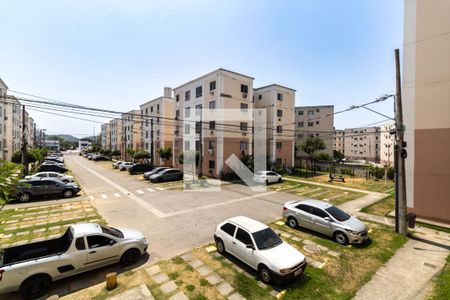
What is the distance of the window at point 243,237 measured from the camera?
7898 millimetres

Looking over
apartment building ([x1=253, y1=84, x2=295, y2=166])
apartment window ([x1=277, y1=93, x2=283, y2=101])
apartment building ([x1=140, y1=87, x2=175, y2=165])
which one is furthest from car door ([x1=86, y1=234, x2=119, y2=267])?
apartment window ([x1=277, y1=93, x2=283, y2=101])

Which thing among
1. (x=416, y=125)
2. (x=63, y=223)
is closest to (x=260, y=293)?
(x=63, y=223)

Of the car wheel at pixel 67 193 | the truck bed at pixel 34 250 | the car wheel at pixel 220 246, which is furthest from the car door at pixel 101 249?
the car wheel at pixel 67 193

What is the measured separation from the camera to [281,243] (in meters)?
8.05

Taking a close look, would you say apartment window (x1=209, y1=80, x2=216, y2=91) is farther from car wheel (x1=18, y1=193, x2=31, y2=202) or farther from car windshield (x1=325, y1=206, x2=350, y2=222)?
car windshield (x1=325, y1=206, x2=350, y2=222)

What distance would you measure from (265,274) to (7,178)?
7.46 m

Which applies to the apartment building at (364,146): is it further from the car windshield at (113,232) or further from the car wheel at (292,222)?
the car windshield at (113,232)

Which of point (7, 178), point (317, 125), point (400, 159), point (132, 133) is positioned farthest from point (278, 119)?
point (132, 133)

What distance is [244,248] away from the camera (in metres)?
7.84

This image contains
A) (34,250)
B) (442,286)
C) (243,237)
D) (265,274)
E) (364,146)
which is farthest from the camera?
(364,146)

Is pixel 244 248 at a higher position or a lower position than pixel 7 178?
lower

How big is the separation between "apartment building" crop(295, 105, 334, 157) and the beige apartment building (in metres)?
38.7

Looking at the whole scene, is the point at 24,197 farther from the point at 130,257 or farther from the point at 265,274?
the point at 265,274

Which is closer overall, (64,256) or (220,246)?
(64,256)
